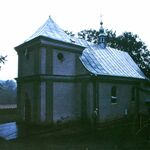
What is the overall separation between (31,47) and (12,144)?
32.0 ft

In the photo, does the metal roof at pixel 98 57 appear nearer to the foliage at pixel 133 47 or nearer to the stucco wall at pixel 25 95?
the stucco wall at pixel 25 95

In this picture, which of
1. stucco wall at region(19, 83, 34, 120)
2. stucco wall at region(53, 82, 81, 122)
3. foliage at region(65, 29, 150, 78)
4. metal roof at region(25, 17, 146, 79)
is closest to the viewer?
stucco wall at region(53, 82, 81, 122)

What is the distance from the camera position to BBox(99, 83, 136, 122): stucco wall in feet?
74.5

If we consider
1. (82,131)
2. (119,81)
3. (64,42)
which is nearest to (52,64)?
(64,42)

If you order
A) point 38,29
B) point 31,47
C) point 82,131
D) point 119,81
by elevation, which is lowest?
point 82,131

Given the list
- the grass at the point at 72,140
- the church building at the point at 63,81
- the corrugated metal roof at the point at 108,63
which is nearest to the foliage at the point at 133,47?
the corrugated metal roof at the point at 108,63

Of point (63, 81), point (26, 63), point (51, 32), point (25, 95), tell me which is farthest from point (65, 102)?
point (51, 32)

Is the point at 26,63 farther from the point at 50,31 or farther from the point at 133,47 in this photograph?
the point at 133,47

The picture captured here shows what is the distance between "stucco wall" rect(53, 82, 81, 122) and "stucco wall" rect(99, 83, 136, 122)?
7.34 ft

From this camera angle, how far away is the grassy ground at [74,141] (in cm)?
1366

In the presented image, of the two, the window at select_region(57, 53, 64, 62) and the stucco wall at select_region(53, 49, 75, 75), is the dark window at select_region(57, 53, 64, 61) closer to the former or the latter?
the window at select_region(57, 53, 64, 62)

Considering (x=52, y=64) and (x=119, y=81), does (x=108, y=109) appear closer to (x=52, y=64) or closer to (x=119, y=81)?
(x=119, y=81)

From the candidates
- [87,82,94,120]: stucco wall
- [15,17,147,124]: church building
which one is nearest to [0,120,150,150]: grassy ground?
[15,17,147,124]: church building

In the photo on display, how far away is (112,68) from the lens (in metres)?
25.4
